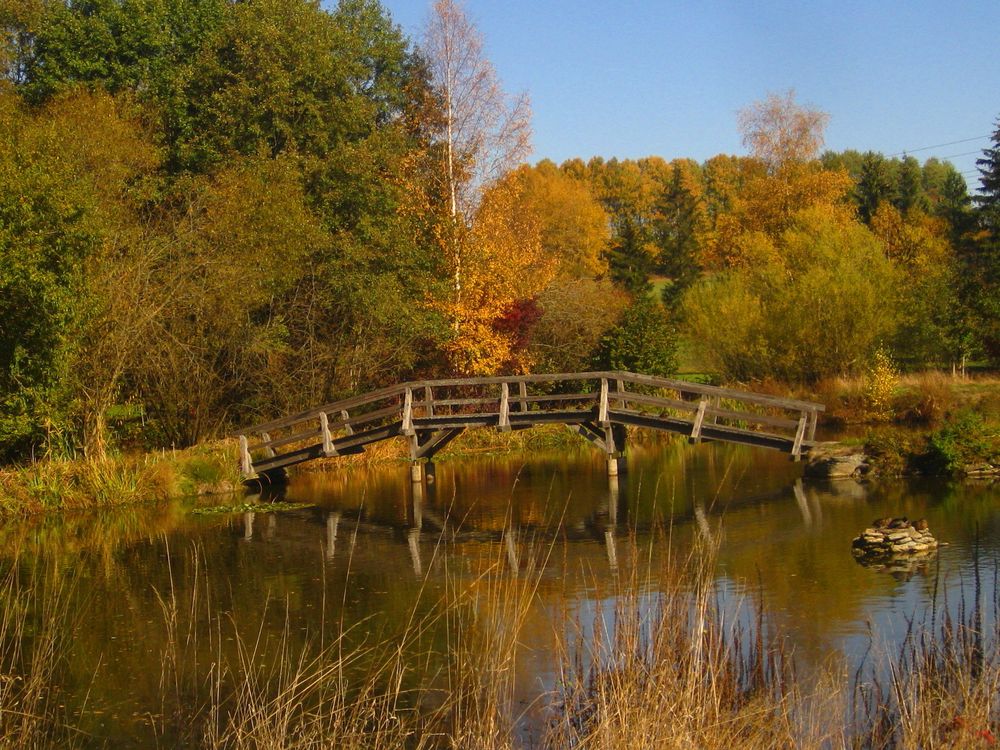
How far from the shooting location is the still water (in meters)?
9.77

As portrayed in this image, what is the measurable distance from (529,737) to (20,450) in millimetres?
16734

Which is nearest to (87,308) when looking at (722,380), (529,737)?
(529,737)

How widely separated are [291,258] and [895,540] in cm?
1611

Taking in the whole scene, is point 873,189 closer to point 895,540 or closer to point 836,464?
point 836,464

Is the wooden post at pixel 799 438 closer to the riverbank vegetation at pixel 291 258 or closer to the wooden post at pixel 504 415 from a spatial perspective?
the wooden post at pixel 504 415

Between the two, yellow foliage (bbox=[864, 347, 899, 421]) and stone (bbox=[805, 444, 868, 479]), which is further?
yellow foliage (bbox=[864, 347, 899, 421])

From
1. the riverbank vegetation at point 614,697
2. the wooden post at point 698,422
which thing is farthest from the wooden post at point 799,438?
the riverbank vegetation at point 614,697

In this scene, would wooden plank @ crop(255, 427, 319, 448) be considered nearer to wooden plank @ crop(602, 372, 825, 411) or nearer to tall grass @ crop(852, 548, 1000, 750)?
wooden plank @ crop(602, 372, 825, 411)

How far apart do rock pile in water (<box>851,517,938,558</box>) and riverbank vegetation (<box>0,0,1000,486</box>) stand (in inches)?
516

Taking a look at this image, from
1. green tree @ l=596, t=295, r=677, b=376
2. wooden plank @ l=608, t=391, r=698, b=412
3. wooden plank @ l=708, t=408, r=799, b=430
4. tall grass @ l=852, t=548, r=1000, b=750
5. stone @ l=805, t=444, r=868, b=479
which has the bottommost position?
stone @ l=805, t=444, r=868, b=479

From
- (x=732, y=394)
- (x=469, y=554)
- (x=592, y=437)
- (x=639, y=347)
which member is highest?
(x=639, y=347)

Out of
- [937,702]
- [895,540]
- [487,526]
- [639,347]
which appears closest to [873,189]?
[639,347]

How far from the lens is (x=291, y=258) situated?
2566 cm

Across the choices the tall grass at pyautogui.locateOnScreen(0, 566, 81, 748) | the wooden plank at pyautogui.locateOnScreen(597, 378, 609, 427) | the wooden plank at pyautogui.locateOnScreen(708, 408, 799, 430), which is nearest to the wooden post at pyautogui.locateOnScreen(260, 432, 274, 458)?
the wooden plank at pyautogui.locateOnScreen(597, 378, 609, 427)
